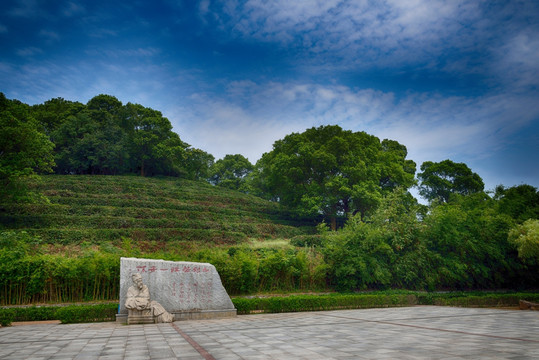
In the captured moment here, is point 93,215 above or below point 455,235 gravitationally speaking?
above

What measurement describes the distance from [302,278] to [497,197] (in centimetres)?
1669

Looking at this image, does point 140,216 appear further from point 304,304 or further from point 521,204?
point 521,204

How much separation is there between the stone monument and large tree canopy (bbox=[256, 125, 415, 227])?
54.9 ft

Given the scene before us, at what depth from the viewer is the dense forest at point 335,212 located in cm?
1299

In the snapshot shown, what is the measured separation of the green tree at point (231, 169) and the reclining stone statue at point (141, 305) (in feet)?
141

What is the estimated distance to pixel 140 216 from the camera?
69.8 ft

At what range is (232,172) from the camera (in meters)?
52.8

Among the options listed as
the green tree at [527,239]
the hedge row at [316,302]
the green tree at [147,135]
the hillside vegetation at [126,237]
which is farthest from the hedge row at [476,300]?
the green tree at [147,135]

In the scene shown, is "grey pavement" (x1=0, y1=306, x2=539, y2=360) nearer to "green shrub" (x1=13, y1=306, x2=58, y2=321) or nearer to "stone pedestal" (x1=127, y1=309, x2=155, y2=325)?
"stone pedestal" (x1=127, y1=309, x2=155, y2=325)

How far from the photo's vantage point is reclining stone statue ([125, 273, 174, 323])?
781cm

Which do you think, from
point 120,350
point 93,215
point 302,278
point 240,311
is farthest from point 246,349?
point 93,215

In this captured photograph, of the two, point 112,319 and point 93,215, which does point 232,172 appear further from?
point 112,319

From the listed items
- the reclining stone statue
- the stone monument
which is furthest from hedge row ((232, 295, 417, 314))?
the reclining stone statue

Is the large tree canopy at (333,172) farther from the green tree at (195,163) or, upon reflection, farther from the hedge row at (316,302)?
the green tree at (195,163)
